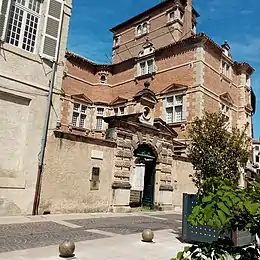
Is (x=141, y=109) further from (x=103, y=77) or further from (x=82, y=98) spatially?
(x=103, y=77)

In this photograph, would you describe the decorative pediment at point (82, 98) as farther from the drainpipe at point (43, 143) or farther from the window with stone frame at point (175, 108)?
the drainpipe at point (43, 143)

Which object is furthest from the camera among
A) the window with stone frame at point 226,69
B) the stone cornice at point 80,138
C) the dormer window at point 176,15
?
the dormer window at point 176,15

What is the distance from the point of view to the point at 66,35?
13.9 m

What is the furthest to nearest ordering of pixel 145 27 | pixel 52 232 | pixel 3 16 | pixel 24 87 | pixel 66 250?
pixel 145 27 < pixel 24 87 < pixel 3 16 < pixel 52 232 < pixel 66 250

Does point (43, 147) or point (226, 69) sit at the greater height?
point (226, 69)

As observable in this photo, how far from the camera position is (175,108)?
22.2 m

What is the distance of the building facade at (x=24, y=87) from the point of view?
11.1m

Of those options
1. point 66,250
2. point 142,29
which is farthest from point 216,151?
point 142,29

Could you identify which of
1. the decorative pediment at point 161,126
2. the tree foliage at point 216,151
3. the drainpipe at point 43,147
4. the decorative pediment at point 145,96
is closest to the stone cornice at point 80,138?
the drainpipe at point 43,147

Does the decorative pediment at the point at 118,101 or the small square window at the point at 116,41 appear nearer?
the decorative pediment at the point at 118,101

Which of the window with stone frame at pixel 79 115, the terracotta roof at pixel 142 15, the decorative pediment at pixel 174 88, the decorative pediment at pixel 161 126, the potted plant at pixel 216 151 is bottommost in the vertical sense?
the potted plant at pixel 216 151

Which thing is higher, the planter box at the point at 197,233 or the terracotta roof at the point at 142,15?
the terracotta roof at the point at 142,15

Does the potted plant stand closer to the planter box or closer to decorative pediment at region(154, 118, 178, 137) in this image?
the planter box

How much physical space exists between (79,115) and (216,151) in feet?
58.7
